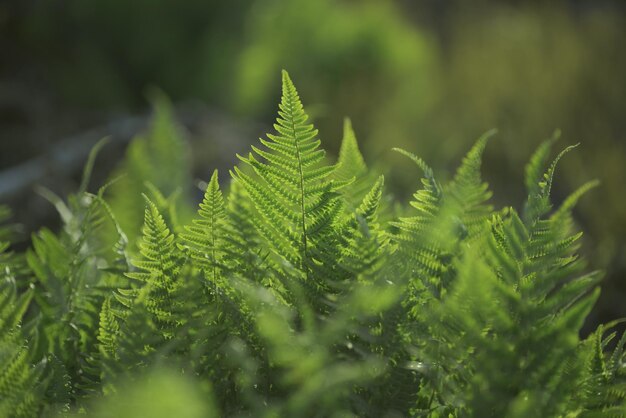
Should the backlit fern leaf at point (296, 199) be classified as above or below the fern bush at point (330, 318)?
above

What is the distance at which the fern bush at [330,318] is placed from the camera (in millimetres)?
480

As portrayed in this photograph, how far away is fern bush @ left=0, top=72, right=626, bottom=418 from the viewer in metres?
0.48

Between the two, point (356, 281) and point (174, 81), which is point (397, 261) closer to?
point (356, 281)

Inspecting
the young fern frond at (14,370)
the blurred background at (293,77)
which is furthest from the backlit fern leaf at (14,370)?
the blurred background at (293,77)

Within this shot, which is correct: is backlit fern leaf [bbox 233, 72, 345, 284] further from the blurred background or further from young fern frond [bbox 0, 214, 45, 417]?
the blurred background

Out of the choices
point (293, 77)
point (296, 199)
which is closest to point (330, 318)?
point (296, 199)

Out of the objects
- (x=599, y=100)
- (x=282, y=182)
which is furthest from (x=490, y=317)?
(x=599, y=100)

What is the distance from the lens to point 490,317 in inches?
18.9

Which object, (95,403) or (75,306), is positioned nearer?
(95,403)

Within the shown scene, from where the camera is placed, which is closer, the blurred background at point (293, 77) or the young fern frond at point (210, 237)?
the young fern frond at point (210, 237)

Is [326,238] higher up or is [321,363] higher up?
[326,238]

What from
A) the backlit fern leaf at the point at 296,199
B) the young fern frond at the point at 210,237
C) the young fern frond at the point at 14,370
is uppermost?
the backlit fern leaf at the point at 296,199

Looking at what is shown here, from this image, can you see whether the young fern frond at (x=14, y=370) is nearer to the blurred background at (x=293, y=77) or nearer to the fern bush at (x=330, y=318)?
the fern bush at (x=330, y=318)

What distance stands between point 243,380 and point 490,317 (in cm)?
17
